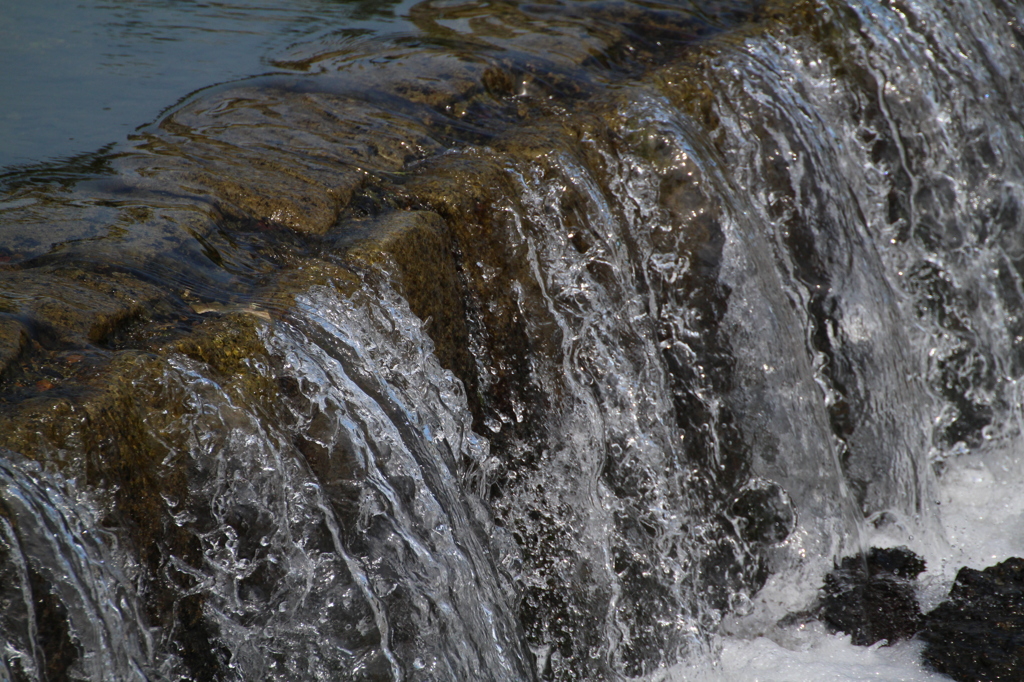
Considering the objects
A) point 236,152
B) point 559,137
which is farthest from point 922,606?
point 236,152

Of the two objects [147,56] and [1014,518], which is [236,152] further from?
[1014,518]

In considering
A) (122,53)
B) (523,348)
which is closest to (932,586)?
(523,348)

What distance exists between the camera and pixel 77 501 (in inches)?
82.0

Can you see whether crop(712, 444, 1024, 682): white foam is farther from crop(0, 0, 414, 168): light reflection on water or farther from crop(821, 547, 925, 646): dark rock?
crop(0, 0, 414, 168): light reflection on water

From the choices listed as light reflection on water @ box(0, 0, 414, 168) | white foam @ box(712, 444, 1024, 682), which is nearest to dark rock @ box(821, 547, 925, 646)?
white foam @ box(712, 444, 1024, 682)

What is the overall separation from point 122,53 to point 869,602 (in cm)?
476

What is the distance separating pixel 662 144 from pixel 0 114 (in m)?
3.05

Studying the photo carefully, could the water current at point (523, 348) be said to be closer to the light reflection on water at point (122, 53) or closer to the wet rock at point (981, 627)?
the wet rock at point (981, 627)

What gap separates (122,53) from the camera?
5.03 metres

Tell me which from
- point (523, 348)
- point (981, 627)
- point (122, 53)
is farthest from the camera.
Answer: point (122, 53)

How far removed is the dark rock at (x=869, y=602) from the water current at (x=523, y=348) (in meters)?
0.07

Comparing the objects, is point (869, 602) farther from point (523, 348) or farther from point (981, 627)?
point (523, 348)

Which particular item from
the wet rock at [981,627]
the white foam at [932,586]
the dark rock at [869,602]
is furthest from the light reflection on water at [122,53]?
the wet rock at [981,627]

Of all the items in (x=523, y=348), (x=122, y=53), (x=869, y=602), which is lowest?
(x=869, y=602)
